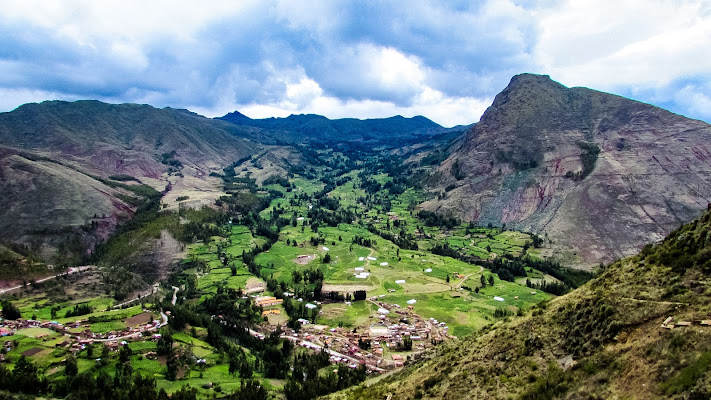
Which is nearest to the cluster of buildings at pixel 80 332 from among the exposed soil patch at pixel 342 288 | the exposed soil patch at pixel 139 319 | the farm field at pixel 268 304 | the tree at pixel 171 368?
the farm field at pixel 268 304

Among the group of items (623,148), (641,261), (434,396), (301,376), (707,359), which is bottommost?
(301,376)

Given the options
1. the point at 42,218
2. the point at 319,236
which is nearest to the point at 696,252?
the point at 319,236

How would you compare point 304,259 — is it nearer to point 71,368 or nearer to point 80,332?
point 80,332

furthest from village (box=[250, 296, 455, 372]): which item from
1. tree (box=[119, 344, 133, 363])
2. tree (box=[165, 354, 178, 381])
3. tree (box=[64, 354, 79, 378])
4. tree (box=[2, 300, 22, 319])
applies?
tree (box=[2, 300, 22, 319])

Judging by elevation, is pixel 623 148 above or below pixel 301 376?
above

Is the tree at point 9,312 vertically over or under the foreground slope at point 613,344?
under

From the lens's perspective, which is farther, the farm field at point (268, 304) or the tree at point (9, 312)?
the tree at point (9, 312)

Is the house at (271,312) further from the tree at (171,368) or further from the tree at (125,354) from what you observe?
the tree at (125,354)

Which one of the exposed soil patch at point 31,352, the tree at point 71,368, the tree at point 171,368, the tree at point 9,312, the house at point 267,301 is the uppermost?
the tree at point 9,312

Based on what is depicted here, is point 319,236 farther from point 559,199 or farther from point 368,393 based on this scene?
point 368,393

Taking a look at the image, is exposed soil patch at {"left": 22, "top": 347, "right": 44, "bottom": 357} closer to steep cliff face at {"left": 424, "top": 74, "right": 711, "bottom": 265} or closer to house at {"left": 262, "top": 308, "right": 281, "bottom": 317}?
house at {"left": 262, "top": 308, "right": 281, "bottom": 317}
